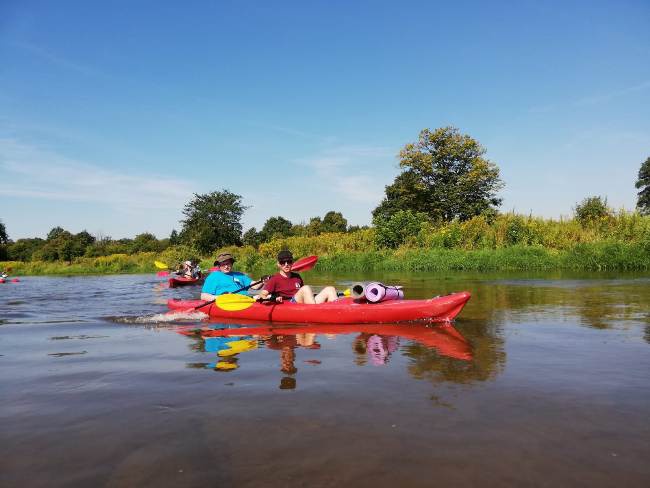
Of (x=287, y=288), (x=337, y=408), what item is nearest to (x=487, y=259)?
(x=287, y=288)

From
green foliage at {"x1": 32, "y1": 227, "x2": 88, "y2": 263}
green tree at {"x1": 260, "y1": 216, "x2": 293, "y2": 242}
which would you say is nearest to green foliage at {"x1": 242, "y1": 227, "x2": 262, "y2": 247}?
green tree at {"x1": 260, "y1": 216, "x2": 293, "y2": 242}

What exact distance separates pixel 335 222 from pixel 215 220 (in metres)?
15.7

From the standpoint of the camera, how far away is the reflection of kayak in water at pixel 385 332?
4.98 meters

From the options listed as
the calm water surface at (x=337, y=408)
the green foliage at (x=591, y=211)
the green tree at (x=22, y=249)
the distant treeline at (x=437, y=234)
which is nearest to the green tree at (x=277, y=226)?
the distant treeline at (x=437, y=234)

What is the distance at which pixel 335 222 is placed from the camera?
54281mm

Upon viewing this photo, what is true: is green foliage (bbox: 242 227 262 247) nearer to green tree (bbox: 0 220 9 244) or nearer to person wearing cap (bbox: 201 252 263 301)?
green tree (bbox: 0 220 9 244)

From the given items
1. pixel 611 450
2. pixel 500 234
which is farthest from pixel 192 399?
pixel 500 234

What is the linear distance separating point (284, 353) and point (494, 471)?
2811mm

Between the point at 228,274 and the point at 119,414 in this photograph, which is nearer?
the point at 119,414

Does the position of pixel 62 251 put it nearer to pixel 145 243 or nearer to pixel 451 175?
pixel 145 243

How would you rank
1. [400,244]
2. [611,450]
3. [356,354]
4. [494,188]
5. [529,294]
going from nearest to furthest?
[611,450] → [356,354] → [529,294] → [400,244] → [494,188]

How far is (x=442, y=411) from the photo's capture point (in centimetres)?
288

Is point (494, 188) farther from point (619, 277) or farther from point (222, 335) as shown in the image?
point (222, 335)

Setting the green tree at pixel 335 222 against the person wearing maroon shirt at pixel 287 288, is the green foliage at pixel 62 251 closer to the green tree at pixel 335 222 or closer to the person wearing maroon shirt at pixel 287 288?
the green tree at pixel 335 222
